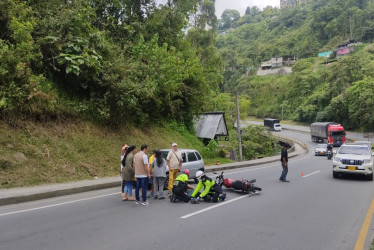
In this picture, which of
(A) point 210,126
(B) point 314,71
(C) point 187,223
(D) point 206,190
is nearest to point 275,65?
(B) point 314,71

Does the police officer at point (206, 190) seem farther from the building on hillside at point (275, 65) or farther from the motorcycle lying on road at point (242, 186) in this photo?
the building on hillside at point (275, 65)

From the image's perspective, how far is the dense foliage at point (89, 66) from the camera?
1335cm

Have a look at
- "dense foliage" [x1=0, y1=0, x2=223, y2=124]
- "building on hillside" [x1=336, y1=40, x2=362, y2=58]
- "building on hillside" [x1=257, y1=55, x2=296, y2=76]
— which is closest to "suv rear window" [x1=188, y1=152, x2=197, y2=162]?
"dense foliage" [x1=0, y1=0, x2=223, y2=124]

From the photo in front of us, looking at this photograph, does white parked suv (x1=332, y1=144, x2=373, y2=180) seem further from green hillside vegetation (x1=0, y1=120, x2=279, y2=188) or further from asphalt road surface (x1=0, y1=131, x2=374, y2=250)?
green hillside vegetation (x1=0, y1=120, x2=279, y2=188)

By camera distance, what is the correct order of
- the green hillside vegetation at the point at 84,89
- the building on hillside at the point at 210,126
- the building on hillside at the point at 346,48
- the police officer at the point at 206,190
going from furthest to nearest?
the building on hillside at the point at 346,48 → the building on hillside at the point at 210,126 → the green hillside vegetation at the point at 84,89 → the police officer at the point at 206,190

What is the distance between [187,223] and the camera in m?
7.10

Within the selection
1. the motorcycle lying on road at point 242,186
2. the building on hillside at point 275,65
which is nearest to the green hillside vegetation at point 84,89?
the motorcycle lying on road at point 242,186

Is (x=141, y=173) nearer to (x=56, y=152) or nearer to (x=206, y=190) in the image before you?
(x=206, y=190)

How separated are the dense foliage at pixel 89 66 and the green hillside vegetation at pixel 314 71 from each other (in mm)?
49469

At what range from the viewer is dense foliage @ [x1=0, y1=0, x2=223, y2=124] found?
13.3m

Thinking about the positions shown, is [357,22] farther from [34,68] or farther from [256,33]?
[34,68]

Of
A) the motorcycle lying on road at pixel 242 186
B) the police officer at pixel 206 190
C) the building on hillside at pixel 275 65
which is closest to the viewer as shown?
the police officer at pixel 206 190

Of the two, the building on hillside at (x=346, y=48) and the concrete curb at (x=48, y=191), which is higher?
the building on hillside at (x=346, y=48)

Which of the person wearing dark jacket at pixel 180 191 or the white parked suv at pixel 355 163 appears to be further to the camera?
the white parked suv at pixel 355 163
